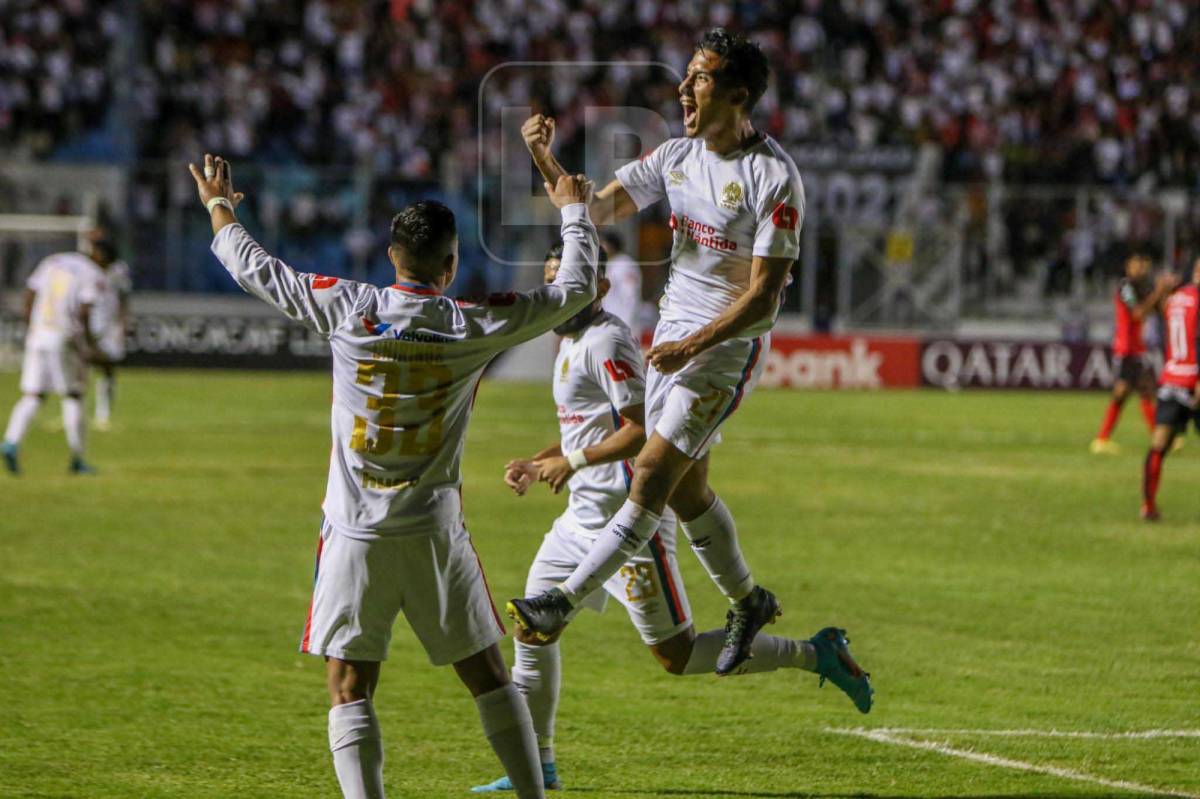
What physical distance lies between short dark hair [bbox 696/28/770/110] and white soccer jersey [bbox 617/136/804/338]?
0.25 metres

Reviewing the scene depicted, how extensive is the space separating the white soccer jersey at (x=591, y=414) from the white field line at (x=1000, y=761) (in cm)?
191

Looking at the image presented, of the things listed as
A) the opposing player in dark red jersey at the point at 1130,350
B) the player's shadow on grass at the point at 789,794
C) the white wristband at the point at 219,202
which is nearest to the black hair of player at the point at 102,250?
the opposing player in dark red jersey at the point at 1130,350

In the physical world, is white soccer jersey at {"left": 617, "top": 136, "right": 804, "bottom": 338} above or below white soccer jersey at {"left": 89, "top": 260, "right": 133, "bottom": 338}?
above

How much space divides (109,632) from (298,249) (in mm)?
22788

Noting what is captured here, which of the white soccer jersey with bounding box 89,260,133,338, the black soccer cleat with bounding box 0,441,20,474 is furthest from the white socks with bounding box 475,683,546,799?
the white soccer jersey with bounding box 89,260,133,338

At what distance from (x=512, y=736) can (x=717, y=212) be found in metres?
2.49

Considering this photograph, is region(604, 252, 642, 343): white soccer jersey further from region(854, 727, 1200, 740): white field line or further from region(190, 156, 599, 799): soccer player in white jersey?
region(190, 156, 599, 799): soccer player in white jersey

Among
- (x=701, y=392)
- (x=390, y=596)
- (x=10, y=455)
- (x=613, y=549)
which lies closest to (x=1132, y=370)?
(x=10, y=455)

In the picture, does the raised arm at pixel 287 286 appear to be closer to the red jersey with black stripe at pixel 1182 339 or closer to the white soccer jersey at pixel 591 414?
the white soccer jersey at pixel 591 414

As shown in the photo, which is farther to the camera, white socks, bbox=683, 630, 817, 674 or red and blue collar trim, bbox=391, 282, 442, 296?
white socks, bbox=683, 630, 817, 674

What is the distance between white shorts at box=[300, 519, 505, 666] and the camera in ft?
19.8

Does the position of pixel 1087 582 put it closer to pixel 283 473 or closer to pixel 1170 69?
pixel 283 473

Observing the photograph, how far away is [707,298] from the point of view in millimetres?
7645

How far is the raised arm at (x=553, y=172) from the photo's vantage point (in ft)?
22.2
